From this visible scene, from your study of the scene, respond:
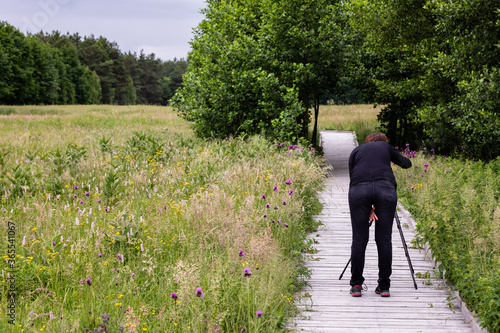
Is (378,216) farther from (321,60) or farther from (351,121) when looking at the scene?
(351,121)

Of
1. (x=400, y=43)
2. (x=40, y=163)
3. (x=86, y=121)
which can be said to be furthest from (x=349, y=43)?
(x=86, y=121)

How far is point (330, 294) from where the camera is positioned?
5.91 m

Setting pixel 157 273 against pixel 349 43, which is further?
pixel 349 43

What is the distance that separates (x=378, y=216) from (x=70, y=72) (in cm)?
7954

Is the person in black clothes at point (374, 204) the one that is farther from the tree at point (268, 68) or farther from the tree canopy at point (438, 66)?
the tree at point (268, 68)

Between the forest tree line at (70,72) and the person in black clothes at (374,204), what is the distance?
55262 millimetres

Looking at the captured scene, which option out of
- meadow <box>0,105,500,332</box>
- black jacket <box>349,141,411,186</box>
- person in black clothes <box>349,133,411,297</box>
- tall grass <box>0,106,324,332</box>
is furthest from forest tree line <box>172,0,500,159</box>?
person in black clothes <box>349,133,411,297</box>

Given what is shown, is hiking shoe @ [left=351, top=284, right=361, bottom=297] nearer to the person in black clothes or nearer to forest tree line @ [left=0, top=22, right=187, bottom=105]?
the person in black clothes

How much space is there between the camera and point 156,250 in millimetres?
5645

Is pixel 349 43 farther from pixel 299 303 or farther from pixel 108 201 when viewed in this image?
pixel 299 303

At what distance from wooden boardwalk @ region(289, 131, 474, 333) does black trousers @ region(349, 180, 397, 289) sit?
34 cm

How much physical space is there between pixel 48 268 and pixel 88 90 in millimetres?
79853

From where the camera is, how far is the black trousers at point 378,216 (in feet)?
18.7

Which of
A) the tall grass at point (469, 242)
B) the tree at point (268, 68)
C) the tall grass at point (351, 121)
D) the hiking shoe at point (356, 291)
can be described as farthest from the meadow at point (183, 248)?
the tall grass at point (351, 121)
